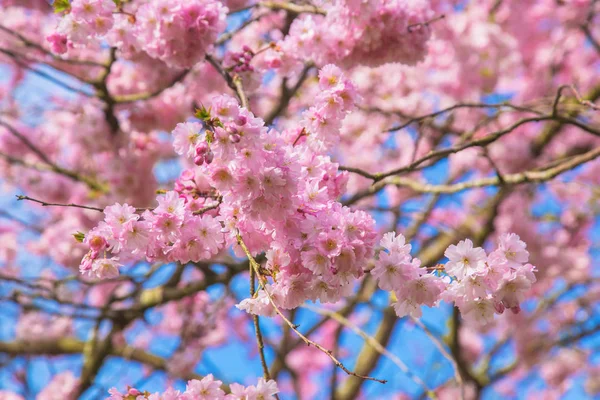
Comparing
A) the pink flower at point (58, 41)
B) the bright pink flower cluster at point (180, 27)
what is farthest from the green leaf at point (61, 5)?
the bright pink flower cluster at point (180, 27)

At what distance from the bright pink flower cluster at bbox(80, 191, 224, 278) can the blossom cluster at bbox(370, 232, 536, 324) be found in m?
0.47

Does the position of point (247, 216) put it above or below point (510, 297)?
above

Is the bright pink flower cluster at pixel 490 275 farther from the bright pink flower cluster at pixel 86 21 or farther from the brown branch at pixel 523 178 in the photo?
the bright pink flower cluster at pixel 86 21

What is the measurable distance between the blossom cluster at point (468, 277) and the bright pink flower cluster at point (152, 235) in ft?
1.53

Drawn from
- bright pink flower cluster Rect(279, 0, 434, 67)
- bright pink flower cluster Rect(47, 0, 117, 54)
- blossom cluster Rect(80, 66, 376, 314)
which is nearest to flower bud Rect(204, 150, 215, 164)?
blossom cluster Rect(80, 66, 376, 314)

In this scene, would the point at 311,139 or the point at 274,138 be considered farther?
the point at 311,139

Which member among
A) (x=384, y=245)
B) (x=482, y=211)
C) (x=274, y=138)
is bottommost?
(x=384, y=245)

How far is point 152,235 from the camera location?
63.6 inches

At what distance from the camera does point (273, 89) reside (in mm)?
6070

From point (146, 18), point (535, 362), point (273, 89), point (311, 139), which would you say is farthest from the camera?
point (273, 89)

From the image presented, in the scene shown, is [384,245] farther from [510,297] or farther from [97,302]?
[97,302]

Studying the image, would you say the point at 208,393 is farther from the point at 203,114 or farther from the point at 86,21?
the point at 86,21

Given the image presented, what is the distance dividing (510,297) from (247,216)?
2.32ft

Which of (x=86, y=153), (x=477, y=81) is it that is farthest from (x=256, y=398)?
(x=477, y=81)
